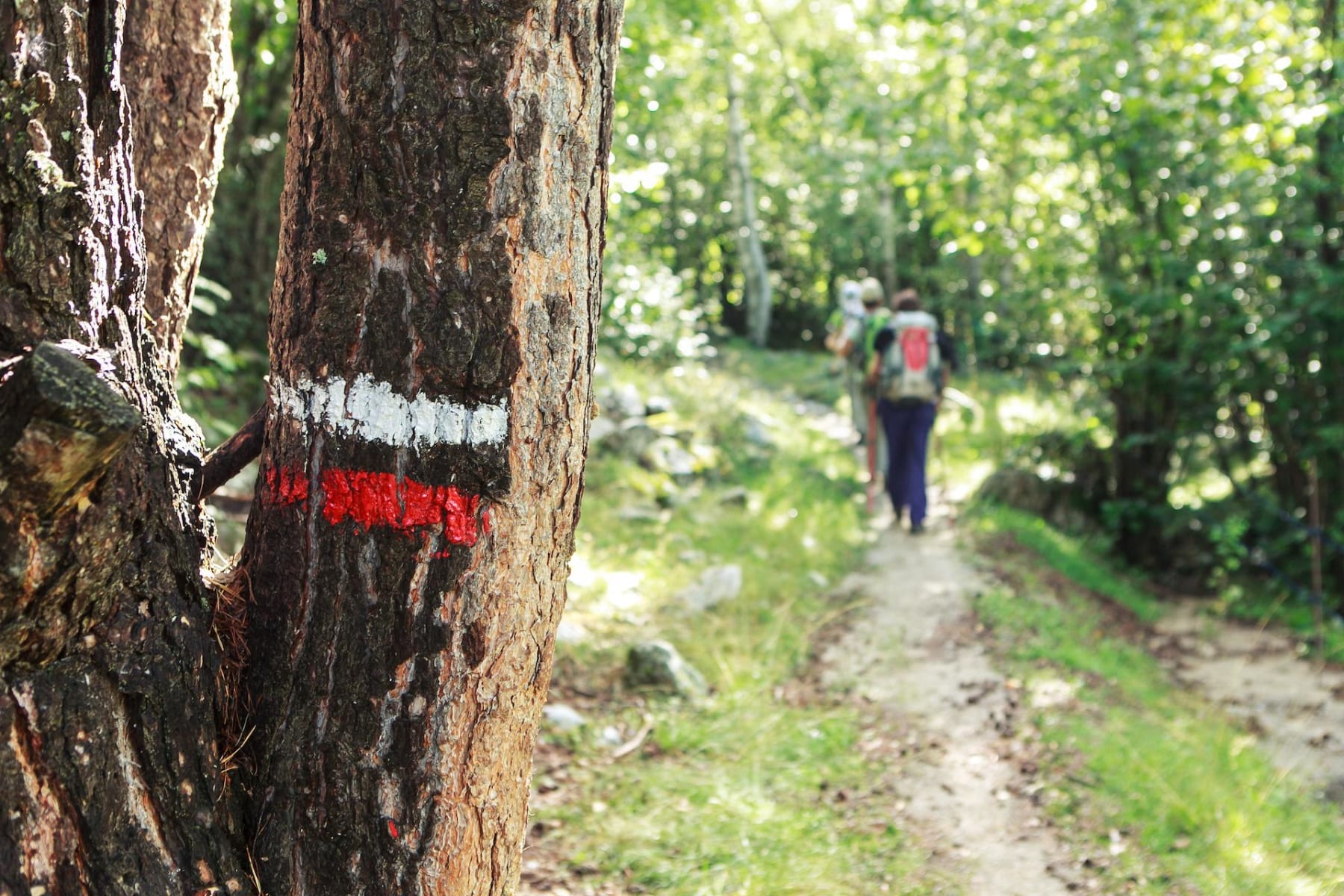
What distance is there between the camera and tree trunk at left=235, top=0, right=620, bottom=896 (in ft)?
5.90

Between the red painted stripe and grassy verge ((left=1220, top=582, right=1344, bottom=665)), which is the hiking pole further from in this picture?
the red painted stripe

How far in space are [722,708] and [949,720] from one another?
45.0 inches

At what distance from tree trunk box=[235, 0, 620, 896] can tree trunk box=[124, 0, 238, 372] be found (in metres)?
0.70

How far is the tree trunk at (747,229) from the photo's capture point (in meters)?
19.4

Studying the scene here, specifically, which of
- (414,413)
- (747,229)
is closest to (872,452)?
(414,413)

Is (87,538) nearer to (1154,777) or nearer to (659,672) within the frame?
(659,672)

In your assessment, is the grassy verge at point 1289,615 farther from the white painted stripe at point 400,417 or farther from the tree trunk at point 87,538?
the tree trunk at point 87,538

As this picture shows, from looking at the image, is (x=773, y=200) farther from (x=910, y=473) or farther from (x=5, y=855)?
(x=5, y=855)

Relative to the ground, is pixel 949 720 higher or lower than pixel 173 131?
lower

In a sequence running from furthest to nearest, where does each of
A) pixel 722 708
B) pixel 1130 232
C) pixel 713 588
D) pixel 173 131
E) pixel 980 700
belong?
pixel 1130 232 → pixel 713 588 → pixel 980 700 → pixel 722 708 → pixel 173 131

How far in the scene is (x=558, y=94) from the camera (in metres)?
1.85

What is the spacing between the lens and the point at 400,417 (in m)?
1.83

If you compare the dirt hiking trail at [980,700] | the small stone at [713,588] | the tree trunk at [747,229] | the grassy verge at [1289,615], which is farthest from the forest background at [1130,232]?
the tree trunk at [747,229]

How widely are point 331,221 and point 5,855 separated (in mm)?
1093
